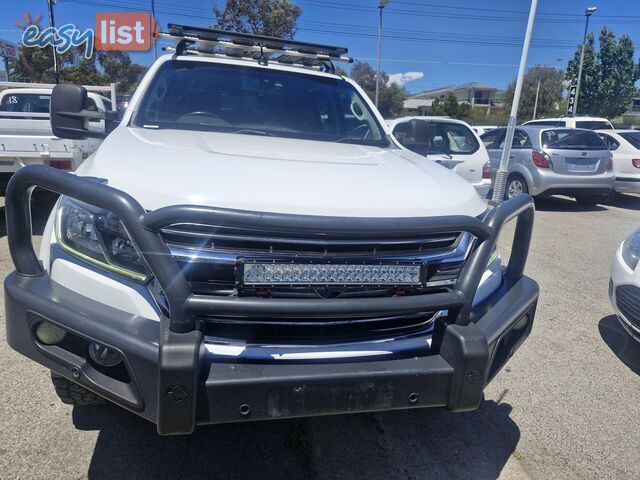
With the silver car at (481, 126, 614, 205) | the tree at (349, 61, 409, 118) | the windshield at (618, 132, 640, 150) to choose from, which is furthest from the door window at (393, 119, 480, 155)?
the tree at (349, 61, 409, 118)

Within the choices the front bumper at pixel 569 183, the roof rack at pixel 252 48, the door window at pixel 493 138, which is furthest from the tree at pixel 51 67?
the roof rack at pixel 252 48

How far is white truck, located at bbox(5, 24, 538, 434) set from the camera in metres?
1.73

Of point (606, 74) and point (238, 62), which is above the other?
point (606, 74)

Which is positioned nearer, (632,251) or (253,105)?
(253,105)

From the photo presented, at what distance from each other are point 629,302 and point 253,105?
9.51 ft

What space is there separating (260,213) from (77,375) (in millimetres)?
929

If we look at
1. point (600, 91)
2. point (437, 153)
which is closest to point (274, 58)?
point (437, 153)

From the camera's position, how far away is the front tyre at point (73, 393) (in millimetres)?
2311

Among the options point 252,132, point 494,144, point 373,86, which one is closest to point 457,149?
point 494,144

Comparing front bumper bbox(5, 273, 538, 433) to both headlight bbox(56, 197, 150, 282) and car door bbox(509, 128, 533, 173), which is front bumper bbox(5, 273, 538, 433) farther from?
car door bbox(509, 128, 533, 173)

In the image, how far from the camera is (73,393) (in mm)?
2342

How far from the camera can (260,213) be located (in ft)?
5.69

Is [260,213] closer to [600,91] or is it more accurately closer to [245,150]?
[245,150]

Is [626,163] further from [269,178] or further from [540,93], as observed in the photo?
[540,93]
